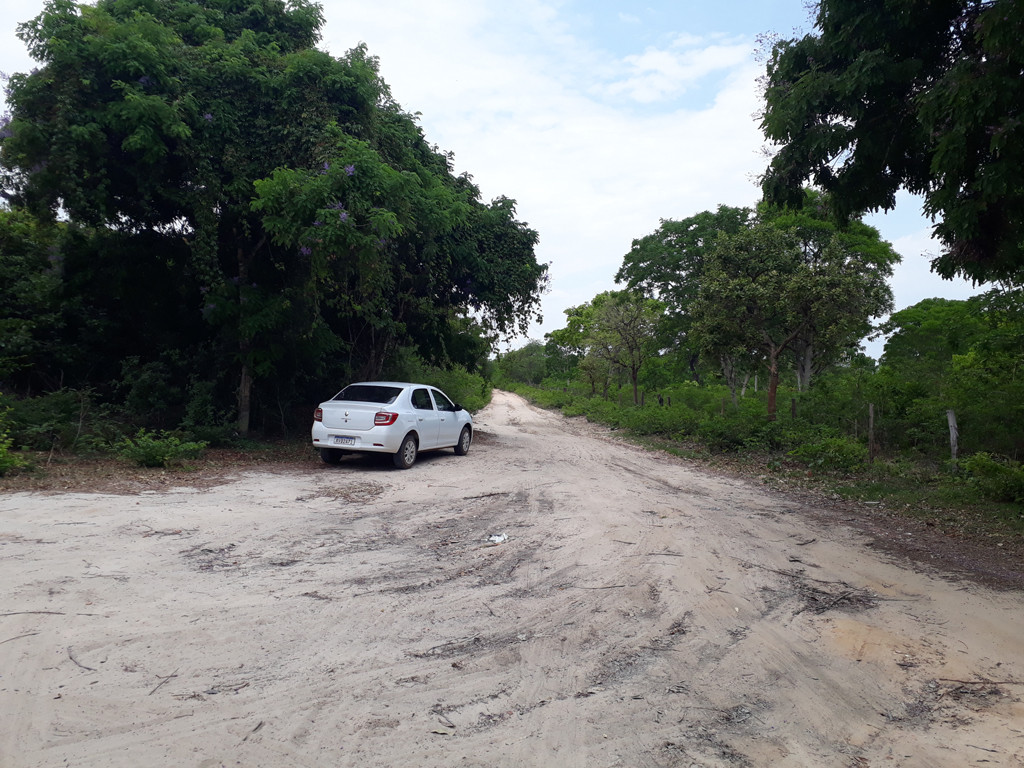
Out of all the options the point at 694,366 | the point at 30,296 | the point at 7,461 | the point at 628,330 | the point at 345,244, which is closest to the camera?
the point at 7,461

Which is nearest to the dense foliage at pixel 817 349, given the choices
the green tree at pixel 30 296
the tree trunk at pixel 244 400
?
the tree trunk at pixel 244 400

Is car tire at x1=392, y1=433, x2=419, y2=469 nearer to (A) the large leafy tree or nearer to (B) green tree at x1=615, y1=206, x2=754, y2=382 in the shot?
(A) the large leafy tree

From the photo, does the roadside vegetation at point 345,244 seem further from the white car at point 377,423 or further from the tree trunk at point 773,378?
the white car at point 377,423

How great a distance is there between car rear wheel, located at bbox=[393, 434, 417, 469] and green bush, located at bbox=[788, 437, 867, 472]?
7890 millimetres

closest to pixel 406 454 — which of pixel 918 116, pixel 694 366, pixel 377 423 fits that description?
pixel 377 423

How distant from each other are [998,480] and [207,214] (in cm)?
1371

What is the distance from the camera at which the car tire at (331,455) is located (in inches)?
457

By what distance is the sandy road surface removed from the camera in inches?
110

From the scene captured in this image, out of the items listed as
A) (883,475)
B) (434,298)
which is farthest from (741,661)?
(434,298)

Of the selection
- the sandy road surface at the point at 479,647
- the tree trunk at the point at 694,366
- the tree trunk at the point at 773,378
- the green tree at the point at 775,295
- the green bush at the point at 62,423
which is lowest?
the sandy road surface at the point at 479,647

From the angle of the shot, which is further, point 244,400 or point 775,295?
point 775,295

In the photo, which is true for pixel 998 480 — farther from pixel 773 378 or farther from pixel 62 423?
pixel 62 423

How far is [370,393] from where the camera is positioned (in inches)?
455

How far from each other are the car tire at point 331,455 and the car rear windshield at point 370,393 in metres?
1.03
